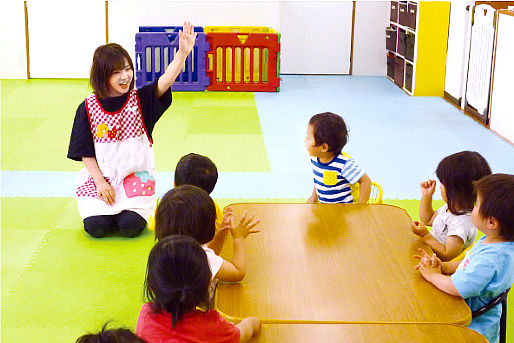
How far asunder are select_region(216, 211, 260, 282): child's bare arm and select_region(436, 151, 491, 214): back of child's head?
2.36 feet

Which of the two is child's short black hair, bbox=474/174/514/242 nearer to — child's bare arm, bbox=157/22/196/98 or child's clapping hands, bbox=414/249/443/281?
child's clapping hands, bbox=414/249/443/281

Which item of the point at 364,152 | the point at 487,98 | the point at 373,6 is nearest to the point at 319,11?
the point at 373,6

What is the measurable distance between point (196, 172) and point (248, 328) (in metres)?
1.01

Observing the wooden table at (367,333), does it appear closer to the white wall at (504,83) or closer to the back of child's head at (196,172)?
the back of child's head at (196,172)

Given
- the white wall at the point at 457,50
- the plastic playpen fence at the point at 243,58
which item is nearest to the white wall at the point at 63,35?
the plastic playpen fence at the point at 243,58

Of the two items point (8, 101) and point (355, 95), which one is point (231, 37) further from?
point (8, 101)

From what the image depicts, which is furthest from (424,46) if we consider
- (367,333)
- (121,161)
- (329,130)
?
(367,333)

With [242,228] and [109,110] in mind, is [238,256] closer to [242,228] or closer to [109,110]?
[242,228]

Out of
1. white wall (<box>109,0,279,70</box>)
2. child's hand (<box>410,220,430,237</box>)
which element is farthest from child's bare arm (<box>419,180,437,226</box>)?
white wall (<box>109,0,279,70</box>)

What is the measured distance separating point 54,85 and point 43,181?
147 inches

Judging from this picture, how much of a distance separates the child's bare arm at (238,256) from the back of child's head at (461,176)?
719 millimetres

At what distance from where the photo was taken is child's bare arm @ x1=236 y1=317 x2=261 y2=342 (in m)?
1.71

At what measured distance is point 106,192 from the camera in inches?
152

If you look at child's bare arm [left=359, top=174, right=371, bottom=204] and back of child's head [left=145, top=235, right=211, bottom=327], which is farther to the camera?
child's bare arm [left=359, top=174, right=371, bottom=204]
